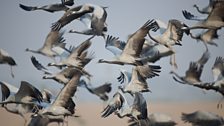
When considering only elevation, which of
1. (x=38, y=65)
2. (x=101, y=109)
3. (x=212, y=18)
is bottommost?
(x=101, y=109)

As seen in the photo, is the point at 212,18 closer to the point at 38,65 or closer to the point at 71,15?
the point at 71,15

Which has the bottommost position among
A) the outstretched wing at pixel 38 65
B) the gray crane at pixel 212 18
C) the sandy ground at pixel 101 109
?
the sandy ground at pixel 101 109

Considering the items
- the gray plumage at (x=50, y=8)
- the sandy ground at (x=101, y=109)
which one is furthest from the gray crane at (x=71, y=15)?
the sandy ground at (x=101, y=109)

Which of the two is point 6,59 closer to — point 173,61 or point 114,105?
point 114,105

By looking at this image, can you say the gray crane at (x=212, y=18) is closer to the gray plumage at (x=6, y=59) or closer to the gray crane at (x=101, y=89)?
the gray crane at (x=101, y=89)

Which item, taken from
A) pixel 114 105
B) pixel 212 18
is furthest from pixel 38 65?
pixel 212 18

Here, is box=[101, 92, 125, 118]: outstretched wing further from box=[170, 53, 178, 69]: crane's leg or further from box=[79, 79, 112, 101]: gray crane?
box=[170, 53, 178, 69]: crane's leg

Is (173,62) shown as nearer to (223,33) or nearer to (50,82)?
(223,33)

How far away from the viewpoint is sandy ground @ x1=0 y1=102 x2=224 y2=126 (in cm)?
166

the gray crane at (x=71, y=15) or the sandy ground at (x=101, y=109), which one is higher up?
the gray crane at (x=71, y=15)

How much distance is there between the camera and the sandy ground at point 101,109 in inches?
65.3

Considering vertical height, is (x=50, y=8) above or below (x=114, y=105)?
above

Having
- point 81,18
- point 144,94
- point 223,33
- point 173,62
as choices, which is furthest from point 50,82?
point 223,33

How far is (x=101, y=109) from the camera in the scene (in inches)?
66.0
